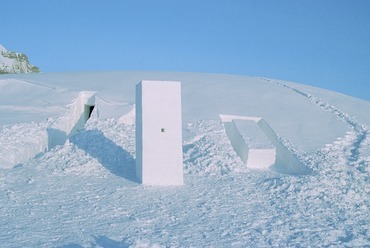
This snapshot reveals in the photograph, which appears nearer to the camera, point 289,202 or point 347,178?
point 289,202

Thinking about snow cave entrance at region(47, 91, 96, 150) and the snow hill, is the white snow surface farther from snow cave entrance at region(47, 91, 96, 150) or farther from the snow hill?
snow cave entrance at region(47, 91, 96, 150)

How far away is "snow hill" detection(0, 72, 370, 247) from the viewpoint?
19.7 feet

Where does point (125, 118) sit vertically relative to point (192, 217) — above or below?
above

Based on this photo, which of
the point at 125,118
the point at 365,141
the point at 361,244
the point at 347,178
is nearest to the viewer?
the point at 361,244

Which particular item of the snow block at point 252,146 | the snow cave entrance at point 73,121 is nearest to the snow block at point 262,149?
the snow block at point 252,146

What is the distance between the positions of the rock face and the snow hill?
15216mm

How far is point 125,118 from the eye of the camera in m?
12.2

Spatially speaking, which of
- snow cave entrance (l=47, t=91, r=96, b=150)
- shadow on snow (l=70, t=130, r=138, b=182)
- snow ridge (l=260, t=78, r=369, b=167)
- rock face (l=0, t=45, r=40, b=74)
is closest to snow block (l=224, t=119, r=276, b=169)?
snow ridge (l=260, t=78, r=369, b=167)

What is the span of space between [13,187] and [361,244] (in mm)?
6168

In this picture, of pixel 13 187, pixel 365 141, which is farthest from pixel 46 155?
pixel 365 141

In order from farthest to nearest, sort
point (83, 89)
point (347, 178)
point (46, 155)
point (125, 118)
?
point (83, 89)
point (125, 118)
point (46, 155)
point (347, 178)

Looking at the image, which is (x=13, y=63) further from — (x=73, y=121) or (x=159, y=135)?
(x=159, y=135)

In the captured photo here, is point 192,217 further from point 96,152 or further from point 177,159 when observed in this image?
point 96,152

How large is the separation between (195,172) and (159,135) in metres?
1.40
